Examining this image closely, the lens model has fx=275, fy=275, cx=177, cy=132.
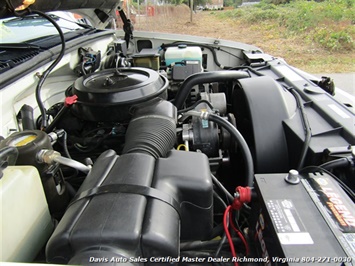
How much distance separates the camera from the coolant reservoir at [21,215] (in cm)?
56

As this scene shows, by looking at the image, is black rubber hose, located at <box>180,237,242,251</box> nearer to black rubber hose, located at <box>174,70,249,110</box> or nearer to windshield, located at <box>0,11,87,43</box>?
black rubber hose, located at <box>174,70,249,110</box>

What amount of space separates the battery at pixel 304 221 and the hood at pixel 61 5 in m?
1.00

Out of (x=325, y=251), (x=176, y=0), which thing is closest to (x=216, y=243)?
(x=325, y=251)

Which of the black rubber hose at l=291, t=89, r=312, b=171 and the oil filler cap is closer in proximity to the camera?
the oil filler cap

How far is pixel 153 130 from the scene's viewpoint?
88 centimetres

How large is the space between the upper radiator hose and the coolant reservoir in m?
0.26

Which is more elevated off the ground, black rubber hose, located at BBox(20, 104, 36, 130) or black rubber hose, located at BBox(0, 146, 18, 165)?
black rubber hose, located at BBox(0, 146, 18, 165)

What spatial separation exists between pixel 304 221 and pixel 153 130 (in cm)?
49

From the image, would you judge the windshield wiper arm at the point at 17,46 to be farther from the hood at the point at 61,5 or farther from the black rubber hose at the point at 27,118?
the black rubber hose at the point at 27,118

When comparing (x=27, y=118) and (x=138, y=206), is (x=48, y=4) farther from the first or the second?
(x=138, y=206)

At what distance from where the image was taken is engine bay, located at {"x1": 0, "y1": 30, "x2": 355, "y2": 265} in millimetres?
557

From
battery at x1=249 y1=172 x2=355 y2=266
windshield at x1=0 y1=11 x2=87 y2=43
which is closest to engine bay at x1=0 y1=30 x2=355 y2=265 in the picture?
battery at x1=249 y1=172 x2=355 y2=266

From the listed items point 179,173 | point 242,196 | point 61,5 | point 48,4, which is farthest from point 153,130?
A: point 61,5

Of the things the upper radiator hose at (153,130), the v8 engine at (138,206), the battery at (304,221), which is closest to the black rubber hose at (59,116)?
the upper radiator hose at (153,130)
